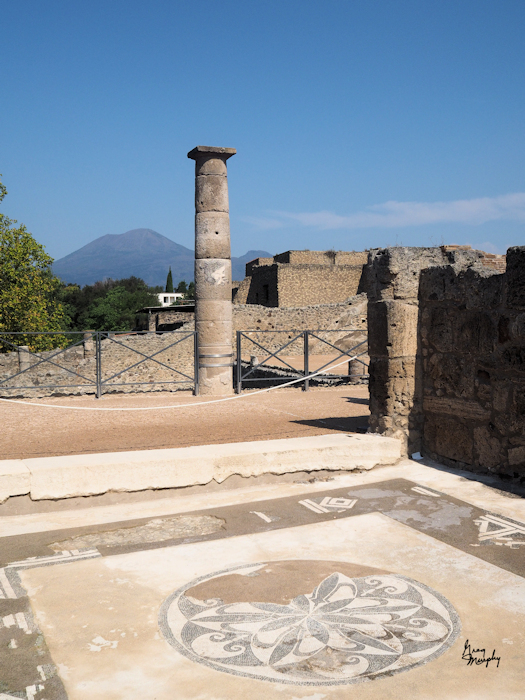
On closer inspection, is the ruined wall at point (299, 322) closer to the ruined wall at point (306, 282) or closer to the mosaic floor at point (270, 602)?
the ruined wall at point (306, 282)

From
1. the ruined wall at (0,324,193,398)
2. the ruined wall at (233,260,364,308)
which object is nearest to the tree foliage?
the ruined wall at (233,260,364,308)

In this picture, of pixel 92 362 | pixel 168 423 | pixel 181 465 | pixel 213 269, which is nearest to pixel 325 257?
pixel 92 362

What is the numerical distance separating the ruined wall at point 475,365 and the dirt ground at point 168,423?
146 cm

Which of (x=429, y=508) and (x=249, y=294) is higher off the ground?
(x=249, y=294)

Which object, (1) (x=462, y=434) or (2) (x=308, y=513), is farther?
(1) (x=462, y=434)

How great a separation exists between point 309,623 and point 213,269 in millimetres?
10150

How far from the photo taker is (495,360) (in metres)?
4.91

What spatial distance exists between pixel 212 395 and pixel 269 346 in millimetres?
15605

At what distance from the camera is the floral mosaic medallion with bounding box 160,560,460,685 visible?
7.72 ft

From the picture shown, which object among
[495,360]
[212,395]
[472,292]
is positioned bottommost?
[212,395]

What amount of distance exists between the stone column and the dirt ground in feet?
3.23

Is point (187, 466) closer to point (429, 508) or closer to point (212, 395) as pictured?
point (429, 508)

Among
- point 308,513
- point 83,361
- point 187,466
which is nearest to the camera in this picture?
point 308,513

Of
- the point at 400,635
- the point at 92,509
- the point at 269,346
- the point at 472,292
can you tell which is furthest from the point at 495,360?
the point at 269,346
